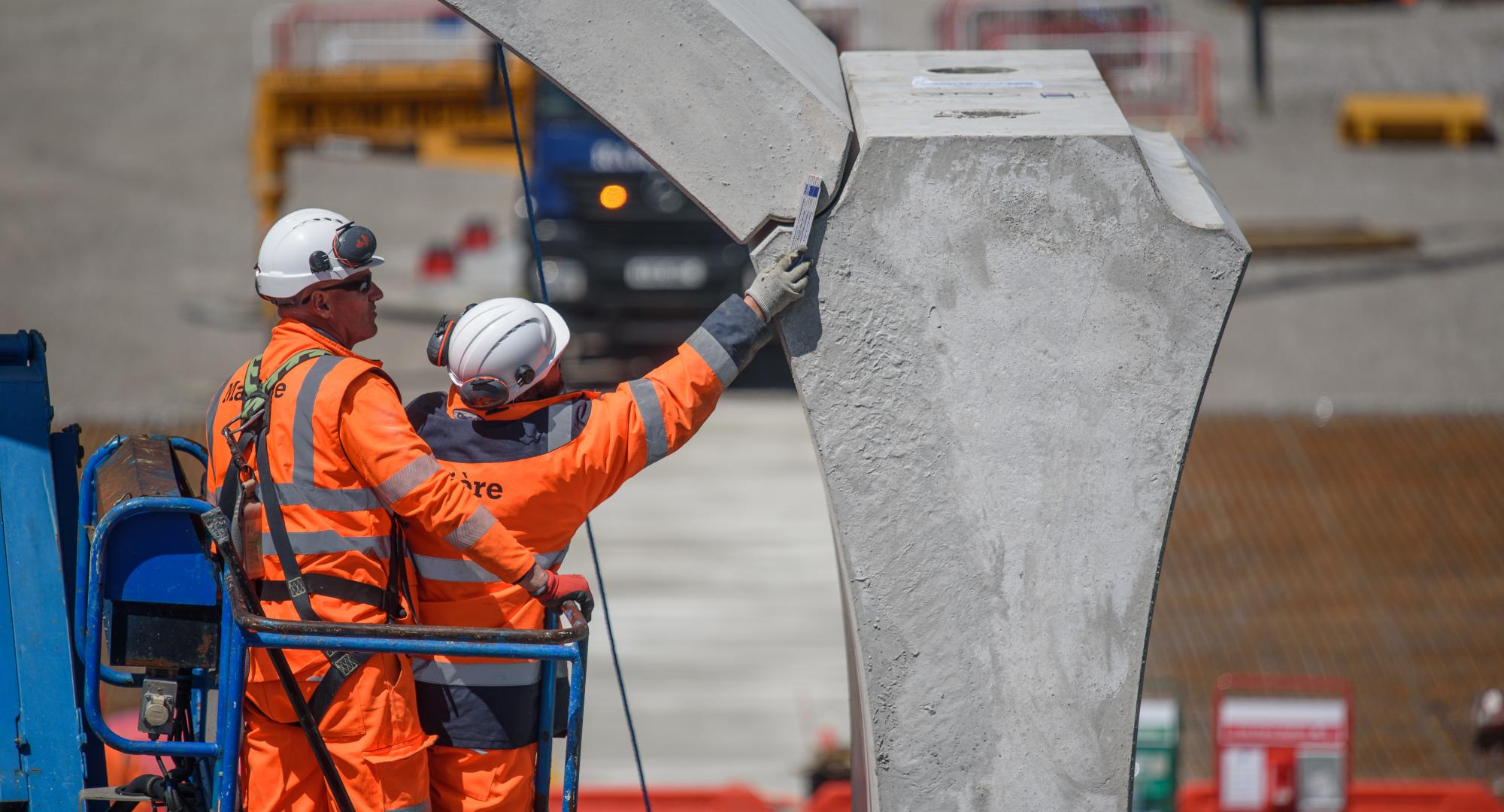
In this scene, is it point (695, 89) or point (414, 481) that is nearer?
point (414, 481)

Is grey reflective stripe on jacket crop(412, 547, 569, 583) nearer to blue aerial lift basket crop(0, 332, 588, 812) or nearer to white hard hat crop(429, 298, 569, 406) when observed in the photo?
blue aerial lift basket crop(0, 332, 588, 812)

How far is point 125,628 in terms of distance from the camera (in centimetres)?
380

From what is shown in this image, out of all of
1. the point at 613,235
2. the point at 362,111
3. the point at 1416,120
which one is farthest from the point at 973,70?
the point at 1416,120

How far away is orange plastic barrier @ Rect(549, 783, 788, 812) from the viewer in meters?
7.20

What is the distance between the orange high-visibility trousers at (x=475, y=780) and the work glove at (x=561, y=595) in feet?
1.43

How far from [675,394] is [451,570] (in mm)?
698

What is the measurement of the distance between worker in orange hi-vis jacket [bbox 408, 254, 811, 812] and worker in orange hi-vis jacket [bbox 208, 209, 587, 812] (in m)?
0.15

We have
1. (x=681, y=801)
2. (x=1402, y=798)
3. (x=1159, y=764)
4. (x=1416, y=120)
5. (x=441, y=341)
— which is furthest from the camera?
(x=1416, y=120)

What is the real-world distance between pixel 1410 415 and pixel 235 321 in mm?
12907

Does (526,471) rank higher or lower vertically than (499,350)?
lower

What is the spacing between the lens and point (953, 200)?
366 centimetres

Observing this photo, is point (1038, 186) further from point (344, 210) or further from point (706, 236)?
point (344, 210)

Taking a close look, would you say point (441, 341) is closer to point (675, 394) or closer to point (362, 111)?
point (675, 394)

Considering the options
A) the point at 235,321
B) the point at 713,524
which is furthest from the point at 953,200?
the point at 235,321
